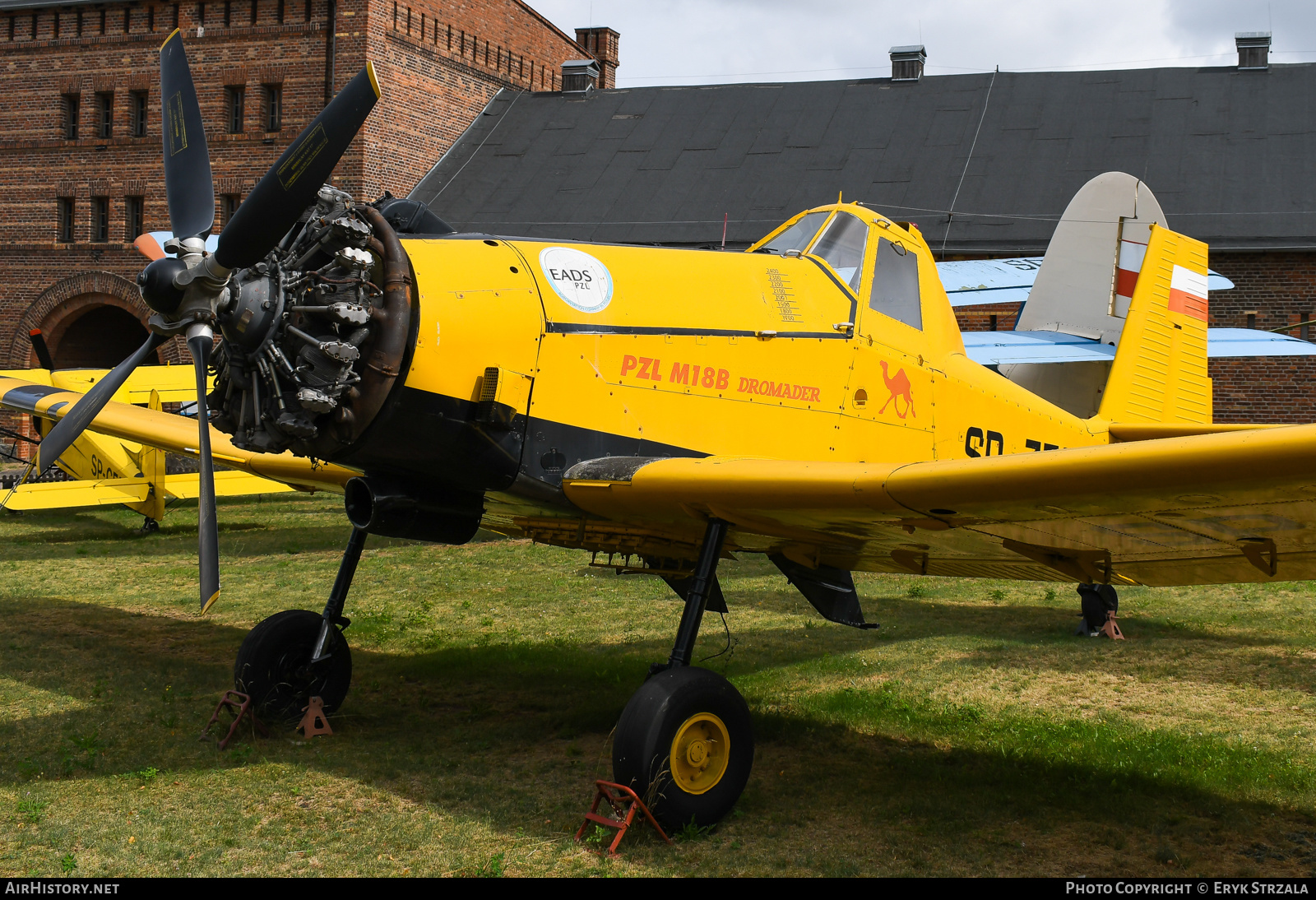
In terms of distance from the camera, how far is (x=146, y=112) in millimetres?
29203

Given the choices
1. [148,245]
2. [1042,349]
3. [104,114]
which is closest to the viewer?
[148,245]

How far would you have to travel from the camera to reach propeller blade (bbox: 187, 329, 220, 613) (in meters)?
4.83

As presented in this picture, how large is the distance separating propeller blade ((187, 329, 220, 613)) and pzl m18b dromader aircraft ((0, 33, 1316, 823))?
0.07 ft

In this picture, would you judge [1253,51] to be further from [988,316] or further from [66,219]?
[66,219]

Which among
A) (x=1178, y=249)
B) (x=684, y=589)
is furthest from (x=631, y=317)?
(x=1178, y=249)

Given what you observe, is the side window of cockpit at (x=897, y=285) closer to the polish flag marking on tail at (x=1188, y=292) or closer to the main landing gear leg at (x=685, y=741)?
the main landing gear leg at (x=685, y=741)

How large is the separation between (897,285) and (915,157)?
800 inches

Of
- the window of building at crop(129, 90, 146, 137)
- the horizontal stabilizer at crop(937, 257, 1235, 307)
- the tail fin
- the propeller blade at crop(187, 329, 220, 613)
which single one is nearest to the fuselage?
the propeller blade at crop(187, 329, 220, 613)

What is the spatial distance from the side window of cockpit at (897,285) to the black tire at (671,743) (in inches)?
101

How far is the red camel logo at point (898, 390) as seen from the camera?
640 centimetres

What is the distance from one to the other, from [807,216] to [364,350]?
306 centimetres

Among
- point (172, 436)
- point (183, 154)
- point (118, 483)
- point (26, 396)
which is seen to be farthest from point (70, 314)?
point (183, 154)

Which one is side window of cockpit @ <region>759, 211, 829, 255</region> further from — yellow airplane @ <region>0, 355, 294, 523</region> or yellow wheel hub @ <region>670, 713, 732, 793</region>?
yellow airplane @ <region>0, 355, 294, 523</region>

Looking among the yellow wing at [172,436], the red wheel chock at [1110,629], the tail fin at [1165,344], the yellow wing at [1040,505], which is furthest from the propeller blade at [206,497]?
the red wheel chock at [1110,629]
